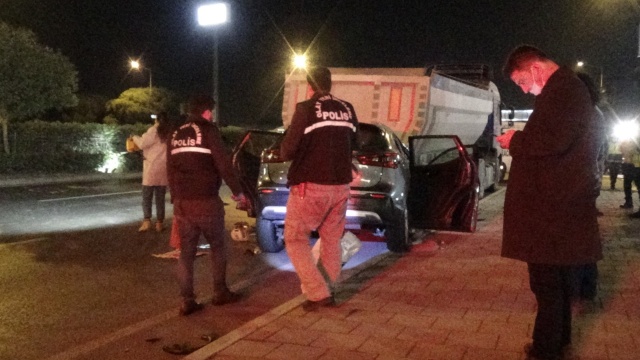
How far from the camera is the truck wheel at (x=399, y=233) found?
8.16 meters

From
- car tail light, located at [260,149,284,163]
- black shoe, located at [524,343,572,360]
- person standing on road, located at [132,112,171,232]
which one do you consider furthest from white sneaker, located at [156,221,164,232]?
black shoe, located at [524,343,572,360]

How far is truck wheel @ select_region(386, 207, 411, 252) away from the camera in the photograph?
8165mm

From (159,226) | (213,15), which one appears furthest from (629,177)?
(213,15)

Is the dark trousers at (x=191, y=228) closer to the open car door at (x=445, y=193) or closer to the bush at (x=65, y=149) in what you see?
the open car door at (x=445, y=193)

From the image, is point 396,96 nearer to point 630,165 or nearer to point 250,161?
point 250,161

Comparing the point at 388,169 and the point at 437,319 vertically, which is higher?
the point at 388,169

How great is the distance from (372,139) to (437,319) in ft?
10.6

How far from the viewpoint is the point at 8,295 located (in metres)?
6.66

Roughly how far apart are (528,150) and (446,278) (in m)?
3.22

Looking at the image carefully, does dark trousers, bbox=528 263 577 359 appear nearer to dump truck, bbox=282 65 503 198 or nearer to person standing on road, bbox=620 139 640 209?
dump truck, bbox=282 65 503 198

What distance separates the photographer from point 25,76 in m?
25.3

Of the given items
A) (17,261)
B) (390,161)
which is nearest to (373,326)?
(390,161)

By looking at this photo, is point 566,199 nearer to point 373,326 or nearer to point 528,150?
point 528,150

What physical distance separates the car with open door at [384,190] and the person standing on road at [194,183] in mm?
1877
